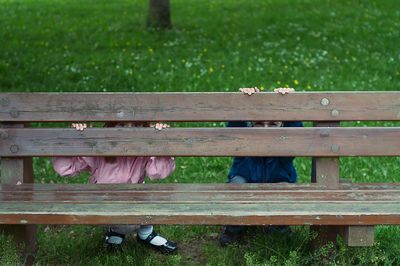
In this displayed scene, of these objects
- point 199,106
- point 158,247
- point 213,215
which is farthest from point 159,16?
point 213,215

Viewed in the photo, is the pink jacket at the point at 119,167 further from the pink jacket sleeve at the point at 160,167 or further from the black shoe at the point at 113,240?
the black shoe at the point at 113,240

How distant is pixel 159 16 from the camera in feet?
39.0

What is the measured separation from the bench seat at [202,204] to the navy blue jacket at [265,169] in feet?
1.00

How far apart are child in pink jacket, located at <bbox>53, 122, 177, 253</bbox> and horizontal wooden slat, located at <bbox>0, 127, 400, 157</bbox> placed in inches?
4.8

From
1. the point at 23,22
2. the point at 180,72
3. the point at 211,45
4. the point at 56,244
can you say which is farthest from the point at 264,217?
the point at 23,22

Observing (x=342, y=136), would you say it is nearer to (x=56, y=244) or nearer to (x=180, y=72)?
(x=56, y=244)

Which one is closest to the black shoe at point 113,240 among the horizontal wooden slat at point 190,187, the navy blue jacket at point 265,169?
the horizontal wooden slat at point 190,187

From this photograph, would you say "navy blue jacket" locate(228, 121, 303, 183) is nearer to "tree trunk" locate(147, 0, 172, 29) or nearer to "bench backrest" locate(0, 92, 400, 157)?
"bench backrest" locate(0, 92, 400, 157)

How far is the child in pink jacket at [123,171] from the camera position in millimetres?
4418

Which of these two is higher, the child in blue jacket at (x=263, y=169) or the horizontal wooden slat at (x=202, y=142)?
the horizontal wooden slat at (x=202, y=142)

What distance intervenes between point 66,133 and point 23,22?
365 inches

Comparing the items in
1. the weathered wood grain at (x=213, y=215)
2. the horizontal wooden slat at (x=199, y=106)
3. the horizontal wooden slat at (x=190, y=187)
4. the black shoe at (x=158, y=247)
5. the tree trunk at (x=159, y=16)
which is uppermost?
the tree trunk at (x=159, y=16)

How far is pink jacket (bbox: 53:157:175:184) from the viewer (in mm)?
4504

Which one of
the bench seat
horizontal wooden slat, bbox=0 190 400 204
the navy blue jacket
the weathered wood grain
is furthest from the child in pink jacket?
the weathered wood grain
